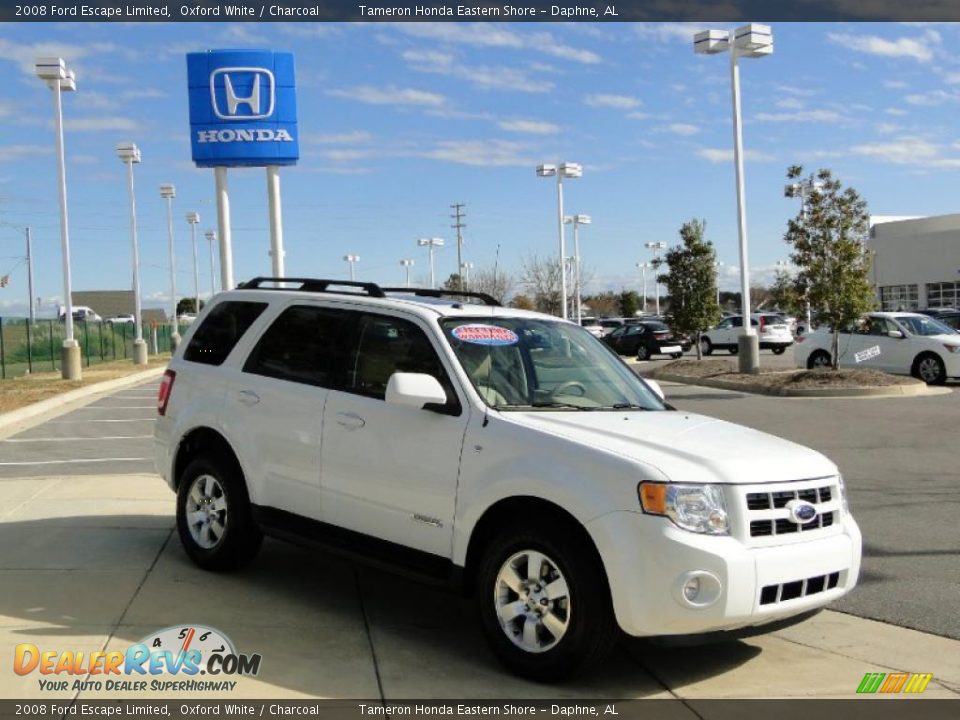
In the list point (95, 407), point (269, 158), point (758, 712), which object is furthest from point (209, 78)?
point (758, 712)

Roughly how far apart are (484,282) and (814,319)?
2182 inches

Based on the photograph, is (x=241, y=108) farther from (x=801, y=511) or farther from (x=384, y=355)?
(x=801, y=511)

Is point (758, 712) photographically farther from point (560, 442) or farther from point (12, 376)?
point (12, 376)

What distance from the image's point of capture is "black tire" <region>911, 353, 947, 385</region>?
867 inches

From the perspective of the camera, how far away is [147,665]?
505 cm

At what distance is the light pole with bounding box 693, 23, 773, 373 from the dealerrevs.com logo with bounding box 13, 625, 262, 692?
21.5m

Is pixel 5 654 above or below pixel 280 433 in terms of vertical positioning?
below

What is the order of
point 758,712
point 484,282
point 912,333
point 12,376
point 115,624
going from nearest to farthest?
point 758,712
point 115,624
point 912,333
point 12,376
point 484,282

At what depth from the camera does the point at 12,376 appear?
31.5 m

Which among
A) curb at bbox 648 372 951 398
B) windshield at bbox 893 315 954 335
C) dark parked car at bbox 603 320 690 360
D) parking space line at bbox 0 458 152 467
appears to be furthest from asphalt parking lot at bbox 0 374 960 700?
dark parked car at bbox 603 320 690 360

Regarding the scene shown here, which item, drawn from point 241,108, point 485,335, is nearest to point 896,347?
point 241,108

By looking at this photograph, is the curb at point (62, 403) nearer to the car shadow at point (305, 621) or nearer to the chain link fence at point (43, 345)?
the chain link fence at point (43, 345)

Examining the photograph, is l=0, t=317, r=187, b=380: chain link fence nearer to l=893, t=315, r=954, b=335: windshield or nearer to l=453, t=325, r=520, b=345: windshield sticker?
l=893, t=315, r=954, b=335: windshield

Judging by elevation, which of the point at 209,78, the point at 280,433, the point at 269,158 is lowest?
the point at 280,433
